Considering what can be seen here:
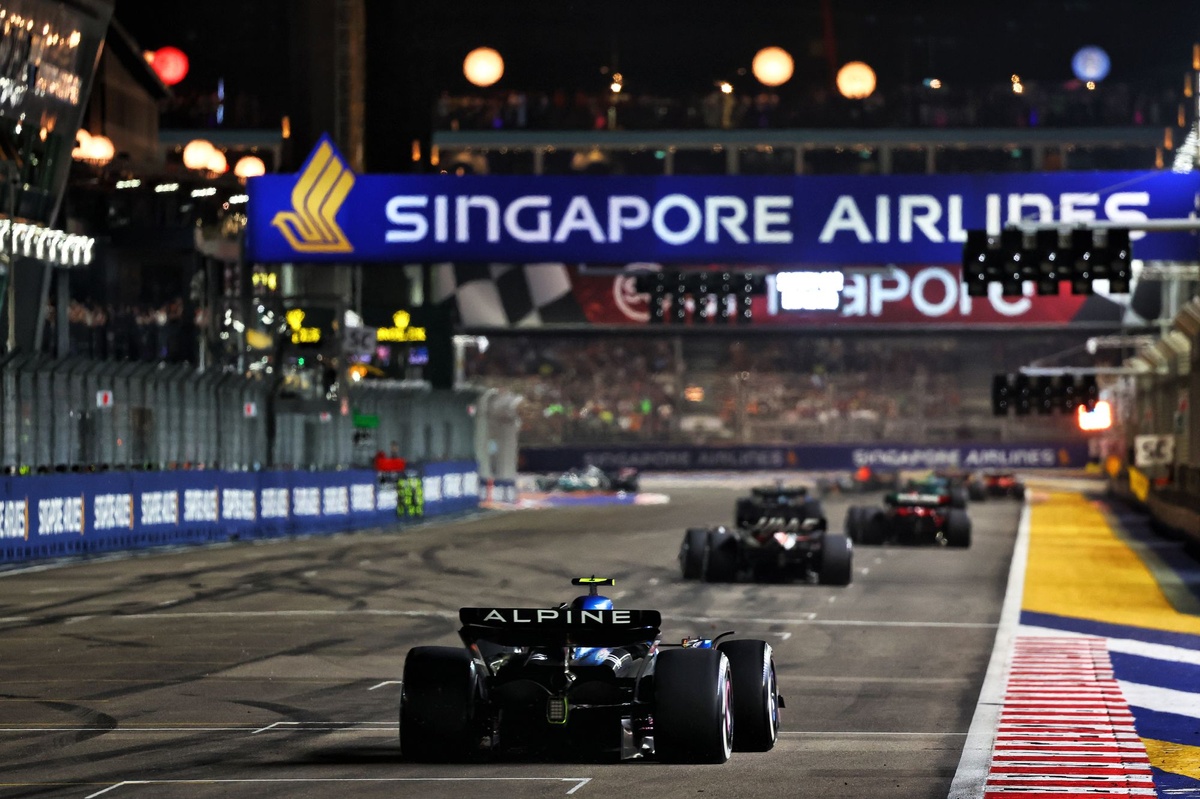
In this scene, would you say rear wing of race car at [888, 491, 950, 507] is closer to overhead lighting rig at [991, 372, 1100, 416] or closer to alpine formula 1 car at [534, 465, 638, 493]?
overhead lighting rig at [991, 372, 1100, 416]

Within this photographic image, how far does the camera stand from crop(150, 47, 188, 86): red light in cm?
6900

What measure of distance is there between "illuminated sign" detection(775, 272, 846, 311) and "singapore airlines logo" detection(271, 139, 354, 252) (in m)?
11.1

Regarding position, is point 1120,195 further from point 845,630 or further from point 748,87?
point 748,87

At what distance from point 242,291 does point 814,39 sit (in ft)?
135

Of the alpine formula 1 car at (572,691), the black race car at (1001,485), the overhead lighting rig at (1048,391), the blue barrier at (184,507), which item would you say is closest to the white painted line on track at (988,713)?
the alpine formula 1 car at (572,691)

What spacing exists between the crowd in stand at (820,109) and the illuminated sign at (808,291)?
3602 centimetres

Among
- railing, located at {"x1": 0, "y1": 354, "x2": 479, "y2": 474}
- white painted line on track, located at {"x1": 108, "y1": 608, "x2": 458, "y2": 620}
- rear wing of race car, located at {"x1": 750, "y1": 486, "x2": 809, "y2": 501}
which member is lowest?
white painted line on track, located at {"x1": 108, "y1": 608, "x2": 458, "y2": 620}

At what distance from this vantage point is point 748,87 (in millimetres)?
85938

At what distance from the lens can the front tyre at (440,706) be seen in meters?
11.5

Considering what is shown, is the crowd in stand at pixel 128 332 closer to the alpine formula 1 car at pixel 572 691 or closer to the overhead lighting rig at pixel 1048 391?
the overhead lighting rig at pixel 1048 391

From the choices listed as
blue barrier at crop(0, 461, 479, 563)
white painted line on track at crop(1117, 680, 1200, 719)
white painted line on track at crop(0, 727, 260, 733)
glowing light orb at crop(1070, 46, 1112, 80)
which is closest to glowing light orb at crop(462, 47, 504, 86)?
blue barrier at crop(0, 461, 479, 563)

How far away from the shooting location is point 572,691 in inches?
456

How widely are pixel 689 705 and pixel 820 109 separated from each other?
70.5 meters

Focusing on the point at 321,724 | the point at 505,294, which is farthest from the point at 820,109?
the point at 321,724
